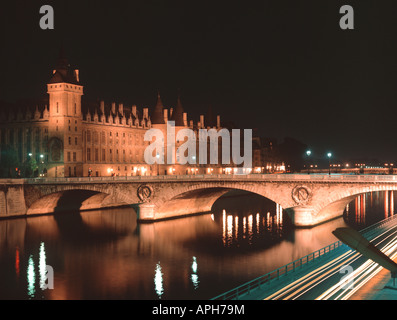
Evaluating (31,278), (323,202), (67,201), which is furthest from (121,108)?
(31,278)

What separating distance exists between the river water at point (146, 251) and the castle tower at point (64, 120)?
21.5 metres

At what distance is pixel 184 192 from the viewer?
2584 inches

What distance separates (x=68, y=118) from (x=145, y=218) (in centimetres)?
3756

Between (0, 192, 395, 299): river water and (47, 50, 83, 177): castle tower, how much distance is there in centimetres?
2152

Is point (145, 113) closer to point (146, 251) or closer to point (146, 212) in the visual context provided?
point (146, 212)

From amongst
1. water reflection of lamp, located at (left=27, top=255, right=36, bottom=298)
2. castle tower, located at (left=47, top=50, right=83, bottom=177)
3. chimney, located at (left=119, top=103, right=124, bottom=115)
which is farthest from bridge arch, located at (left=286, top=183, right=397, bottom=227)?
chimney, located at (left=119, top=103, right=124, bottom=115)

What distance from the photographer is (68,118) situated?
314ft

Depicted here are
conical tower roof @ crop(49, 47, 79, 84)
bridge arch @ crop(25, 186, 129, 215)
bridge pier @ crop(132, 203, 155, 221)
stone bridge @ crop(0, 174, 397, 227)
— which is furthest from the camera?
conical tower roof @ crop(49, 47, 79, 84)

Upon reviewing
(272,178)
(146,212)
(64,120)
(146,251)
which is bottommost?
(146,251)

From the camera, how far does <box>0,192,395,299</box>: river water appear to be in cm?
3703

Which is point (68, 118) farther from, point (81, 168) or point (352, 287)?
point (352, 287)

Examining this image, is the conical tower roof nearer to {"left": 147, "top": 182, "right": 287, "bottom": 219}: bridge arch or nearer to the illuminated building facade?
the illuminated building facade

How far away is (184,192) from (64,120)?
39525mm
